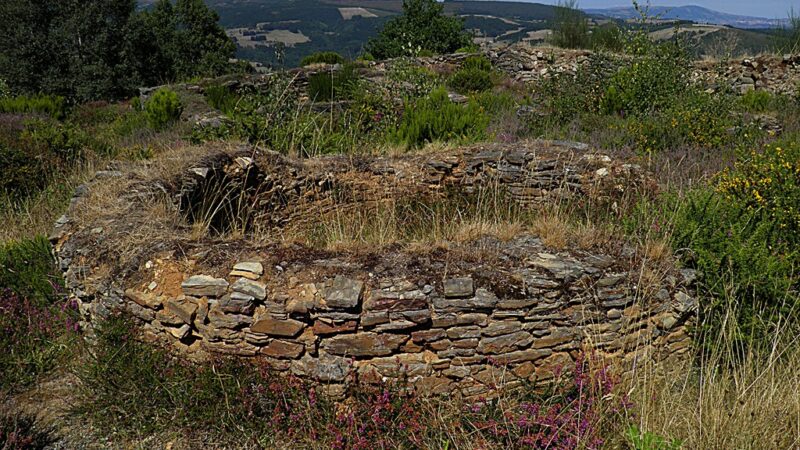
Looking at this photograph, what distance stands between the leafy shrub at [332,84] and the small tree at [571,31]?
9.38 meters

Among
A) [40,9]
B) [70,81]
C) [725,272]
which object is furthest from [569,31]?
[40,9]

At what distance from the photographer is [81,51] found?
86.2ft

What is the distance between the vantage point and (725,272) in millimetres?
3949

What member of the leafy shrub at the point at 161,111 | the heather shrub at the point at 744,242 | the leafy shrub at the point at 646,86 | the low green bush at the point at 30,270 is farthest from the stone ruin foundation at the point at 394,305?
the leafy shrub at the point at 161,111

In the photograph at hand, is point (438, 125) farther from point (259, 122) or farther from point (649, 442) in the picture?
point (649, 442)

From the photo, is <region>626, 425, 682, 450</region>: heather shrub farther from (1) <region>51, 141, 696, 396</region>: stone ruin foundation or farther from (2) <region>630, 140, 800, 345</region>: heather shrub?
(2) <region>630, 140, 800, 345</region>: heather shrub

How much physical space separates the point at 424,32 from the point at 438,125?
17267 millimetres

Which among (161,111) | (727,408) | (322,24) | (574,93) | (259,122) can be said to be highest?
(322,24)

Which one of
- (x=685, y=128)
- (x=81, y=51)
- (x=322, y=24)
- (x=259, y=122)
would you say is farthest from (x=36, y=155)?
(x=322, y=24)

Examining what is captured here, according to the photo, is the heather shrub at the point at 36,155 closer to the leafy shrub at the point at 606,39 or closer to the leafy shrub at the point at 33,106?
the leafy shrub at the point at 33,106

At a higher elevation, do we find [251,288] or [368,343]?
[251,288]

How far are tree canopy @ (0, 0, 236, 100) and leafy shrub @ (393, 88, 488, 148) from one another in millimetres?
20791

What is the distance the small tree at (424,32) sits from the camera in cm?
2406

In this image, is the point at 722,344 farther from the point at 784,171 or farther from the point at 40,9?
the point at 40,9
